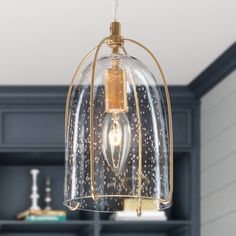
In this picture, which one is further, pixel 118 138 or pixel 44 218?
pixel 44 218

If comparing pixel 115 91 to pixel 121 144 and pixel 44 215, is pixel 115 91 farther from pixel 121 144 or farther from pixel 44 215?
pixel 44 215

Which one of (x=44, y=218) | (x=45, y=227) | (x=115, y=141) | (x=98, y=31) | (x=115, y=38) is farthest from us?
(x=45, y=227)

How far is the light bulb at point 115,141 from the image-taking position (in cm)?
177

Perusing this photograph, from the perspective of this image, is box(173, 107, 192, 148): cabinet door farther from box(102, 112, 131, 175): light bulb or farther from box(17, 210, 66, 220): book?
box(102, 112, 131, 175): light bulb

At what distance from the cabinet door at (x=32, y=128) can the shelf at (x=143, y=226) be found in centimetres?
64

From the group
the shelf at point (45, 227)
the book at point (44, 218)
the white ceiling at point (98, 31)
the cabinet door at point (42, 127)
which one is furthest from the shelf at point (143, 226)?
the white ceiling at point (98, 31)

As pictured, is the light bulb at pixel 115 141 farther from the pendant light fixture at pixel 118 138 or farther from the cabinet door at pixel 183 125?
the cabinet door at pixel 183 125

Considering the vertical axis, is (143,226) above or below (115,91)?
above

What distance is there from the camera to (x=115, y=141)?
5.79 feet

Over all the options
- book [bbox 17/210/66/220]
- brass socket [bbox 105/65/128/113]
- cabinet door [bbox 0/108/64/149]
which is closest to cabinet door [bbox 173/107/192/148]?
cabinet door [bbox 0/108/64/149]

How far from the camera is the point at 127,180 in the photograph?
70.3 inches

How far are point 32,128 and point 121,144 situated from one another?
11.6 ft

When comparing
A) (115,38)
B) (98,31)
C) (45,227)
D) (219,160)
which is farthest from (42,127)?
(115,38)

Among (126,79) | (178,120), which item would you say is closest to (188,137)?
(178,120)
